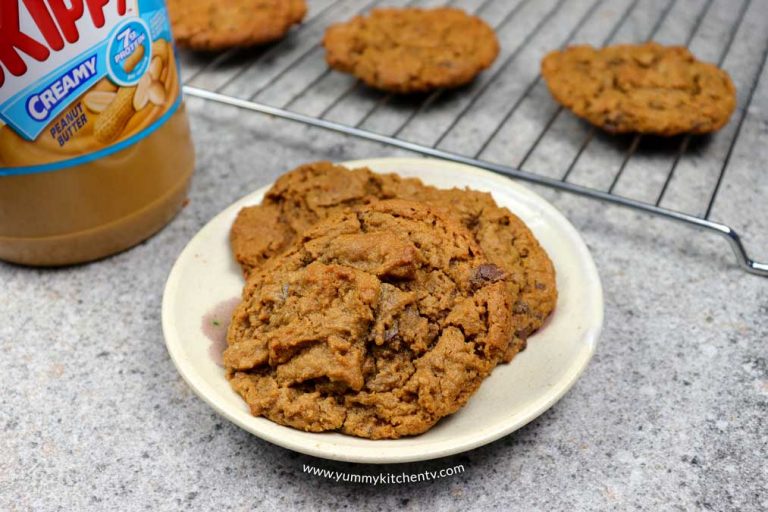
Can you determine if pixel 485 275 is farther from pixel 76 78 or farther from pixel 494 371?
pixel 76 78

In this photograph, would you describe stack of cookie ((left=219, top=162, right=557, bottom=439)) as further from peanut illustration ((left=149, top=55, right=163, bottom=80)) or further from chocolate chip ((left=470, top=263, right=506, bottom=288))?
peanut illustration ((left=149, top=55, right=163, bottom=80))

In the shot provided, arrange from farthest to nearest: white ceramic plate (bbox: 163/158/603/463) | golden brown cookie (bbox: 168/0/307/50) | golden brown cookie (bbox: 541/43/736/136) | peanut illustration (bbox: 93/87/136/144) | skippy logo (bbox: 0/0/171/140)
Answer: golden brown cookie (bbox: 168/0/307/50) → golden brown cookie (bbox: 541/43/736/136) → peanut illustration (bbox: 93/87/136/144) → skippy logo (bbox: 0/0/171/140) → white ceramic plate (bbox: 163/158/603/463)

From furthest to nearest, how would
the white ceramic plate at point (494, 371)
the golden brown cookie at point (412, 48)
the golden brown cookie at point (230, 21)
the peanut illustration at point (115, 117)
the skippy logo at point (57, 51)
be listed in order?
the golden brown cookie at point (230, 21) < the golden brown cookie at point (412, 48) < the peanut illustration at point (115, 117) < the skippy logo at point (57, 51) < the white ceramic plate at point (494, 371)

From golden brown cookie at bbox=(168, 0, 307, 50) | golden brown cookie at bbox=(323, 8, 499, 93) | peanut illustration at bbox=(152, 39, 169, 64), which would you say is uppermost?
peanut illustration at bbox=(152, 39, 169, 64)

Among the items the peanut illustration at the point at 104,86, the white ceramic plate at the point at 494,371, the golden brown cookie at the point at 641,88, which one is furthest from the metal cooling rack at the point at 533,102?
the peanut illustration at the point at 104,86

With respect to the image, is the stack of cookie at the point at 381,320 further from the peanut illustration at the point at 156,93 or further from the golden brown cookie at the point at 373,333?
the peanut illustration at the point at 156,93

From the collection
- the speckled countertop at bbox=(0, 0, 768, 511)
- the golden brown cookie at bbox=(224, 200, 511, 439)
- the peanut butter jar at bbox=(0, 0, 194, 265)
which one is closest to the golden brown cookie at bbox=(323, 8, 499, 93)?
the speckled countertop at bbox=(0, 0, 768, 511)
